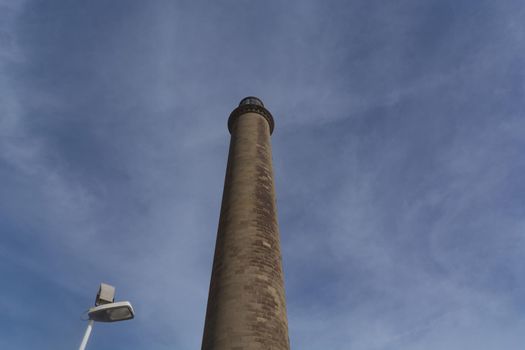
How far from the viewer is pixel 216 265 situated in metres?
11.8

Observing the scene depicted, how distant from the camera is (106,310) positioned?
19.2 feet

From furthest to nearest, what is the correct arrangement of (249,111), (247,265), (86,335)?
(249,111) < (247,265) < (86,335)

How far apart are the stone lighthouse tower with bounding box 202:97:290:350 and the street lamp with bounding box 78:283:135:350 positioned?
3955 millimetres

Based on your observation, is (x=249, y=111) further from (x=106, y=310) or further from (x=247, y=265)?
(x=106, y=310)

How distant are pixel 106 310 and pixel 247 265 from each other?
5.39m

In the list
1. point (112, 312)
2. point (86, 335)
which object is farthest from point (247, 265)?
point (86, 335)

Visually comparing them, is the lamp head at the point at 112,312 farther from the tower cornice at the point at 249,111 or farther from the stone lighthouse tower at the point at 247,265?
the tower cornice at the point at 249,111

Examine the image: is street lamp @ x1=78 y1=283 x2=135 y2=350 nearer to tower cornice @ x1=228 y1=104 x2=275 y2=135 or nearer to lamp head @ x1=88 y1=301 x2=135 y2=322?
lamp head @ x1=88 y1=301 x2=135 y2=322

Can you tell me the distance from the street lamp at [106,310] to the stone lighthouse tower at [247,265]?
395 cm

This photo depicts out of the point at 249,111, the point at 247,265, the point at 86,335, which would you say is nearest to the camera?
the point at 86,335

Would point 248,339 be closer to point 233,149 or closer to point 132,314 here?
point 132,314

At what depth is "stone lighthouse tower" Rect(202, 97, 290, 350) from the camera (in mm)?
9594

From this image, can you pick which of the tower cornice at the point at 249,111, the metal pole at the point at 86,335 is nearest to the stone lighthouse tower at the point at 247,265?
the tower cornice at the point at 249,111

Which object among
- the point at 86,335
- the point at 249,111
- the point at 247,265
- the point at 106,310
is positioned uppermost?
the point at 249,111
